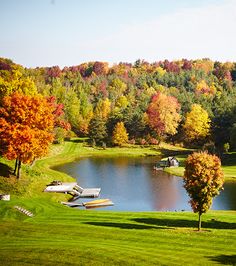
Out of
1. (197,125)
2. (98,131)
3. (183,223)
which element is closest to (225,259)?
(183,223)

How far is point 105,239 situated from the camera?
34.1 metres

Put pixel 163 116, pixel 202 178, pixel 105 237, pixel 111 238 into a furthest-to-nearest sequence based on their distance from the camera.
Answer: pixel 163 116
pixel 202 178
pixel 105 237
pixel 111 238

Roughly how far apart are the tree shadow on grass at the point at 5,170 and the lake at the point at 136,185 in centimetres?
1466

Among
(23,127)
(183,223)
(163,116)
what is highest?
(163,116)

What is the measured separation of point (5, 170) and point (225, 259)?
134 ft

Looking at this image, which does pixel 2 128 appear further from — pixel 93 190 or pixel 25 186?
pixel 93 190

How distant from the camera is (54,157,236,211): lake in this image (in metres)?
60.3

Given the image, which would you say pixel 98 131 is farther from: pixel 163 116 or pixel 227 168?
pixel 227 168

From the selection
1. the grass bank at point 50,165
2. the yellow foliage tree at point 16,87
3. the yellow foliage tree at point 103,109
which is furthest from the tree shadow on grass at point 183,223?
the yellow foliage tree at point 103,109

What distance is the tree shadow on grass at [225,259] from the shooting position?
28.0 meters

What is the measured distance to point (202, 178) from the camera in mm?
36719

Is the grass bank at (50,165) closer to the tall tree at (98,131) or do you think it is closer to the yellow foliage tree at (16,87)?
the tall tree at (98,131)

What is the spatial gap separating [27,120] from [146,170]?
3892cm

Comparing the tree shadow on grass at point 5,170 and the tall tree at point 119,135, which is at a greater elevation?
the tall tree at point 119,135
